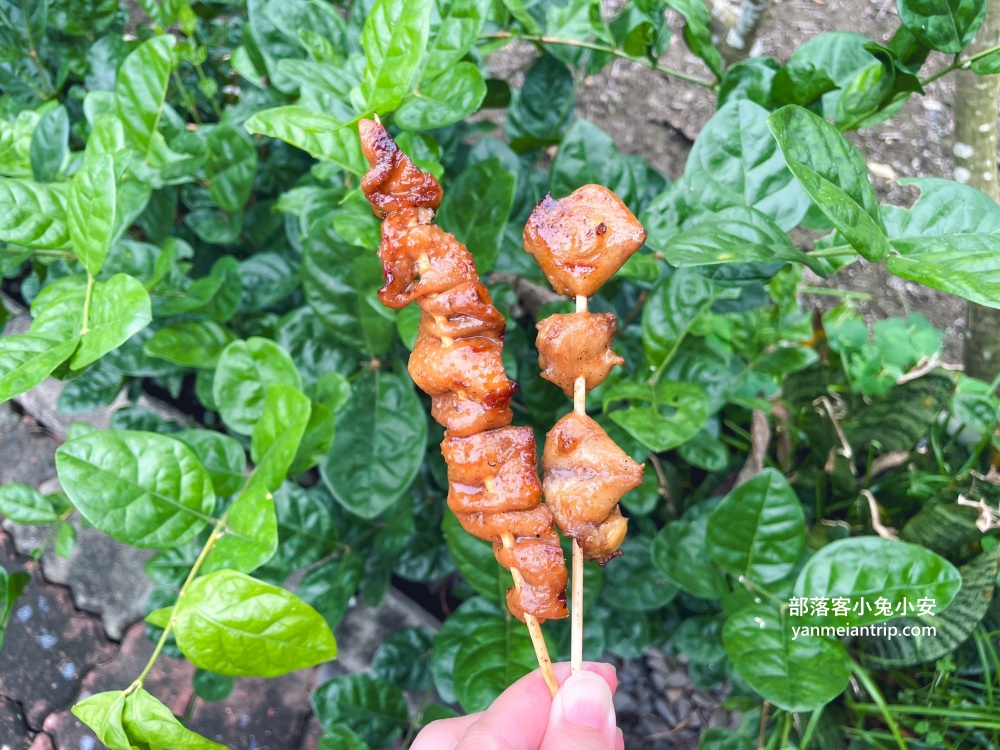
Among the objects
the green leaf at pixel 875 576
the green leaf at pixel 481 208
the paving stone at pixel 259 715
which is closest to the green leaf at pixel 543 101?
the green leaf at pixel 481 208

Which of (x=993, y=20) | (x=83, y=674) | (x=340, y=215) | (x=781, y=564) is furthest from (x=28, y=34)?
(x=993, y=20)

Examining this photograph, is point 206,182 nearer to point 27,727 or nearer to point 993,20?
point 27,727

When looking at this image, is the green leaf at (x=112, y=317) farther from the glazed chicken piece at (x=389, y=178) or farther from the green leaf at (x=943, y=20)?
the green leaf at (x=943, y=20)

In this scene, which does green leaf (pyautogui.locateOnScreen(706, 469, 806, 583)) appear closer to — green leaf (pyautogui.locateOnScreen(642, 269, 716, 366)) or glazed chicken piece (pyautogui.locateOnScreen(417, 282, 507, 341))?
green leaf (pyautogui.locateOnScreen(642, 269, 716, 366))

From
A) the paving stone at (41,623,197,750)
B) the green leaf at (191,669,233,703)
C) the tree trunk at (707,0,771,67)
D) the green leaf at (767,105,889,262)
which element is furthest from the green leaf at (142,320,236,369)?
the tree trunk at (707,0,771,67)

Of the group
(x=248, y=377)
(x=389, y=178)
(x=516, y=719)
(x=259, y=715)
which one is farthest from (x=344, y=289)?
(x=259, y=715)

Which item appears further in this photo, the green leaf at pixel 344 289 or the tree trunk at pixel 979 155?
the tree trunk at pixel 979 155

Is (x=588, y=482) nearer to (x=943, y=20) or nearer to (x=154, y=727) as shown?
(x=154, y=727)
